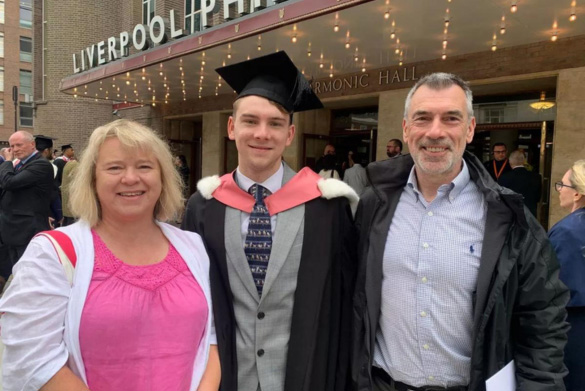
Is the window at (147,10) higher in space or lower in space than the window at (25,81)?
lower

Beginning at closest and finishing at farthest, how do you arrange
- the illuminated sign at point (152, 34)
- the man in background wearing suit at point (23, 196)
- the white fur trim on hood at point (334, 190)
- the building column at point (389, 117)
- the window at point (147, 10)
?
the white fur trim on hood at point (334, 190) < the man in background wearing suit at point (23, 196) < the illuminated sign at point (152, 34) < the building column at point (389, 117) < the window at point (147, 10)

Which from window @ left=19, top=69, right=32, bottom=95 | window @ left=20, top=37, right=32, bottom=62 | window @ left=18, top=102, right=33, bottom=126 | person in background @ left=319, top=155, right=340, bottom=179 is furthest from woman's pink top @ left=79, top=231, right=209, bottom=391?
window @ left=20, top=37, right=32, bottom=62

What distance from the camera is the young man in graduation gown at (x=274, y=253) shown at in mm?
1783

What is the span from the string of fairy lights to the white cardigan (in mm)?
5615

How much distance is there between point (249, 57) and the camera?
29.6ft

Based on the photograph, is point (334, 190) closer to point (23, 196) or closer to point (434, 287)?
point (434, 287)

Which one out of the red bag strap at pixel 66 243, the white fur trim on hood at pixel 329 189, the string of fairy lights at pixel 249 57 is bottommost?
the red bag strap at pixel 66 243

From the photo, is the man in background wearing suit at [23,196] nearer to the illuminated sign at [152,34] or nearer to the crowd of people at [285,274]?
the crowd of people at [285,274]

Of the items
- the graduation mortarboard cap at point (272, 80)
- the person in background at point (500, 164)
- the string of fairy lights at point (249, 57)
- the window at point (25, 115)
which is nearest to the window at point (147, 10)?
the string of fairy lights at point (249, 57)

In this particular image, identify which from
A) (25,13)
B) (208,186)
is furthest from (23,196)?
(25,13)

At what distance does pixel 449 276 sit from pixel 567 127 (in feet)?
21.9

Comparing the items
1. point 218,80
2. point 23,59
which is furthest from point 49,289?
point 23,59

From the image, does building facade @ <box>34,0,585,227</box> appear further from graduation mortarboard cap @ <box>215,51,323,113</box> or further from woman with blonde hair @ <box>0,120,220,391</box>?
woman with blonde hair @ <box>0,120,220,391</box>

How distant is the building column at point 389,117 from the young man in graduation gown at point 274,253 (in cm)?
716
